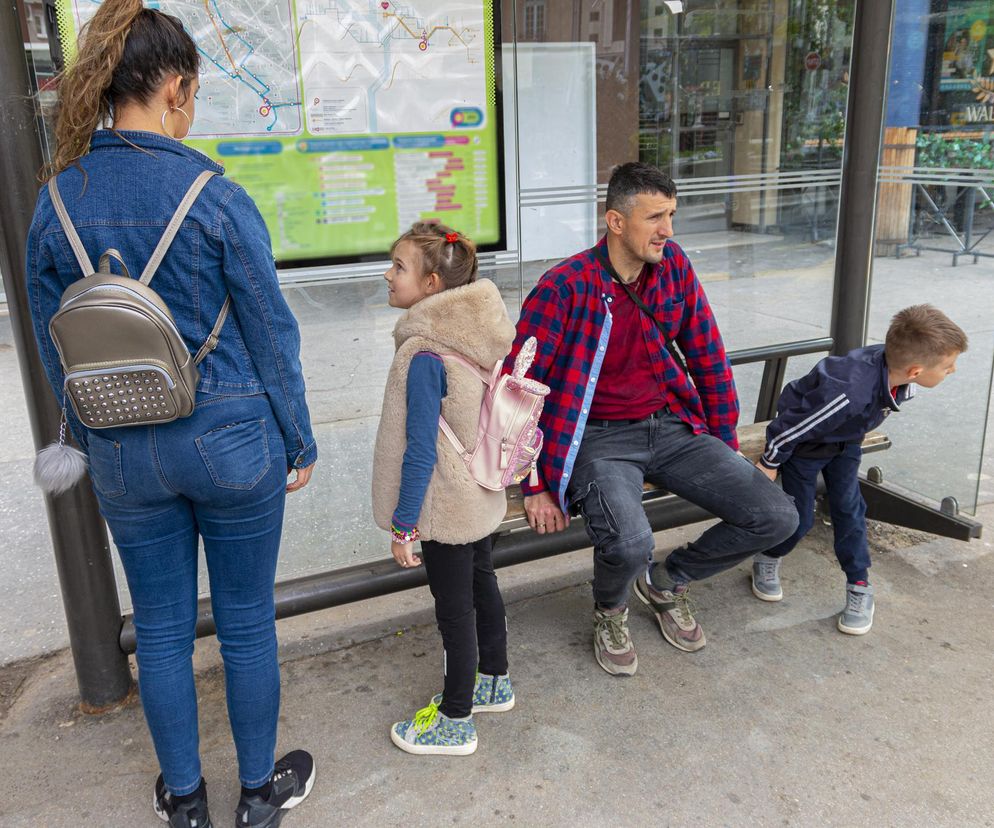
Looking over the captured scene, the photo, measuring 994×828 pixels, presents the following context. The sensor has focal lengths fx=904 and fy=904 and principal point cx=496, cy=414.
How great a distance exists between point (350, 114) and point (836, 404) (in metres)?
1.88

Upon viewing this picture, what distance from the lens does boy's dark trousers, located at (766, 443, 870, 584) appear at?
10.5 ft

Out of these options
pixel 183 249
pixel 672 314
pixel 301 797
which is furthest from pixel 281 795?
pixel 672 314

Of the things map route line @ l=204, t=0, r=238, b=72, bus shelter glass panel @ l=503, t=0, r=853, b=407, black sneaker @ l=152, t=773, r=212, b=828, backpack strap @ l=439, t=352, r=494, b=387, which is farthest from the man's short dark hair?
black sneaker @ l=152, t=773, r=212, b=828

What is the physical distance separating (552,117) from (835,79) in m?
1.34

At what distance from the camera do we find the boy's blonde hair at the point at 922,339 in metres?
2.93

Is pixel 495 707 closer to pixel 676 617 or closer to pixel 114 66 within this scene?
pixel 676 617

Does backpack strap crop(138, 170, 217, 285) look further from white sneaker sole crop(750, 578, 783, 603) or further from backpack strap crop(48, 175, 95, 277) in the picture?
white sneaker sole crop(750, 578, 783, 603)

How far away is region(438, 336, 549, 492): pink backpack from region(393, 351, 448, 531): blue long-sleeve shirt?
0.27 feet

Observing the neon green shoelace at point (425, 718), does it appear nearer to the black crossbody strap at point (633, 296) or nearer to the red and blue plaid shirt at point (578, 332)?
the red and blue plaid shirt at point (578, 332)

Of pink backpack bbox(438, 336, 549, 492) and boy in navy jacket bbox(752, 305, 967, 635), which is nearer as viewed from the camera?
pink backpack bbox(438, 336, 549, 492)

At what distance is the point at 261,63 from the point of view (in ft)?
9.27

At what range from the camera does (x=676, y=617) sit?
10.2ft

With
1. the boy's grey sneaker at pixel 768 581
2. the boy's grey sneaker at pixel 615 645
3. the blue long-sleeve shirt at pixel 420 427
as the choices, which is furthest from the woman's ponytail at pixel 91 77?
the boy's grey sneaker at pixel 768 581

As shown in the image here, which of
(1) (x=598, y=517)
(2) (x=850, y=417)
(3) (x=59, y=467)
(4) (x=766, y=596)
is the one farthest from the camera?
(4) (x=766, y=596)
